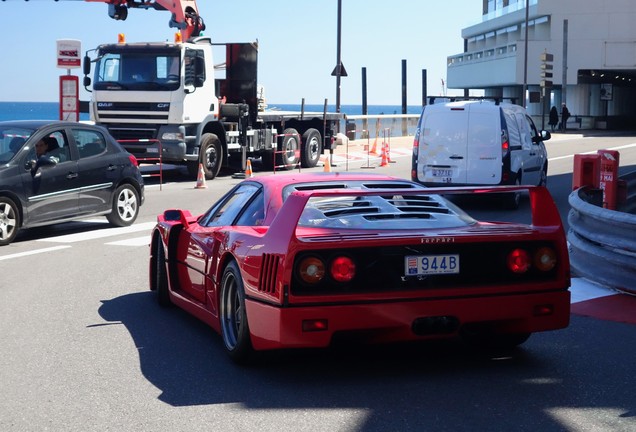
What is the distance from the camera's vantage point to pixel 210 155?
2561cm

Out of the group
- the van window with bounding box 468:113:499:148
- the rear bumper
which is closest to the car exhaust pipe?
the rear bumper

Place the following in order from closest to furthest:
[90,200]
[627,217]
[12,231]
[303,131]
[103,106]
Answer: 1. [627,217]
2. [12,231]
3. [90,200]
4. [103,106]
5. [303,131]

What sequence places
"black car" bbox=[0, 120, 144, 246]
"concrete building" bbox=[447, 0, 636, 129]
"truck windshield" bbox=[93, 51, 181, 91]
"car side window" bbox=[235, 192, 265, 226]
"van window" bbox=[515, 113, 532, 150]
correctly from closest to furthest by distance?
"car side window" bbox=[235, 192, 265, 226] < "black car" bbox=[0, 120, 144, 246] < "van window" bbox=[515, 113, 532, 150] < "truck windshield" bbox=[93, 51, 181, 91] < "concrete building" bbox=[447, 0, 636, 129]

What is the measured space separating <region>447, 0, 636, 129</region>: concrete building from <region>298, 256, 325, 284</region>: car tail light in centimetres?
5772

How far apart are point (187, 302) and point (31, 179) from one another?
6.52 metres

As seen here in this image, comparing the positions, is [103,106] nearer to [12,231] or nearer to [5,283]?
[12,231]

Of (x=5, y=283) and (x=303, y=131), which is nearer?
(x=5, y=283)

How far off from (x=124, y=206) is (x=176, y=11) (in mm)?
13379

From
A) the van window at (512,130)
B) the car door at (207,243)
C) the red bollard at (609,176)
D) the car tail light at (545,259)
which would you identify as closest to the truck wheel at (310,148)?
the van window at (512,130)

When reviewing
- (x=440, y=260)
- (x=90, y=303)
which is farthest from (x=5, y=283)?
(x=440, y=260)

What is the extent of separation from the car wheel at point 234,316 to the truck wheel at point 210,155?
18.1 m

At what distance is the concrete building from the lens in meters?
65.6

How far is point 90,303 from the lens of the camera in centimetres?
946

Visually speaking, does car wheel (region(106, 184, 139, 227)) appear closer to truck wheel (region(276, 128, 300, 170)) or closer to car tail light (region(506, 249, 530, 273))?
car tail light (region(506, 249, 530, 273))
